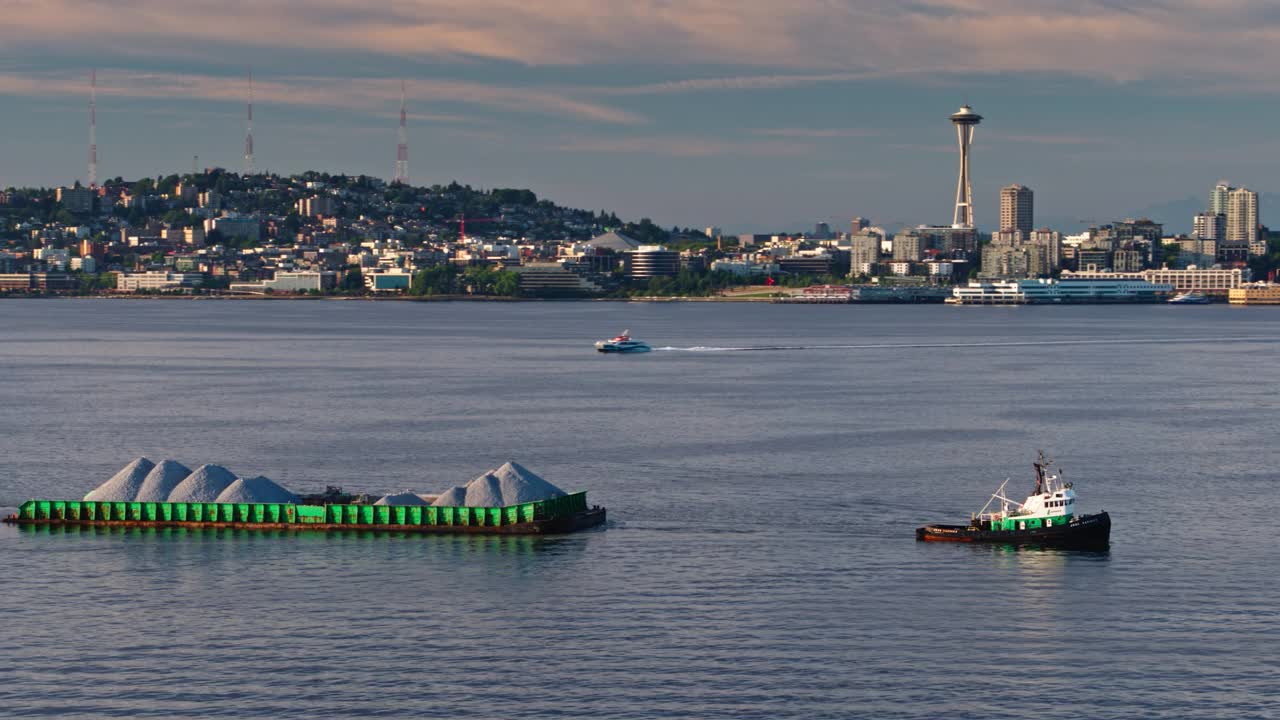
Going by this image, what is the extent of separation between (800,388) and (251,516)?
48188 millimetres

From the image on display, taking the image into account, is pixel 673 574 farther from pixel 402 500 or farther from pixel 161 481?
pixel 161 481

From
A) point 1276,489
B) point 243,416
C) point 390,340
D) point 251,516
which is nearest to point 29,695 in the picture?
point 251,516

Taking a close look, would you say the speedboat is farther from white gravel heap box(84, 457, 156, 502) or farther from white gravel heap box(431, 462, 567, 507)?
white gravel heap box(431, 462, 567, 507)

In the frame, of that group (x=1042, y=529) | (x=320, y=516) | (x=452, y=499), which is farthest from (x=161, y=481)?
(x=1042, y=529)

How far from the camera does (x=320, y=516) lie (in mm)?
47844

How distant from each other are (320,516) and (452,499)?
136 inches

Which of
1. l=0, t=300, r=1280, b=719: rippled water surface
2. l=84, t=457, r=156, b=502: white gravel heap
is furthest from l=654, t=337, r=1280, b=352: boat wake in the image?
l=84, t=457, r=156, b=502: white gravel heap

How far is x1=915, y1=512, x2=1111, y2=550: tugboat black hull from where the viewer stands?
45031mm

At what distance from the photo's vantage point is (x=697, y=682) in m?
32.6

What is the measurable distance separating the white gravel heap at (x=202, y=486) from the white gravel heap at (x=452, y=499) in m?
→ 6.00

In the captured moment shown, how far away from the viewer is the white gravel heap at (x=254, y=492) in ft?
160

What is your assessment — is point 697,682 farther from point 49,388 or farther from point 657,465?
point 49,388

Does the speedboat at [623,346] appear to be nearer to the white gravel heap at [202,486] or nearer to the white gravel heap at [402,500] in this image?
the white gravel heap at [202,486]

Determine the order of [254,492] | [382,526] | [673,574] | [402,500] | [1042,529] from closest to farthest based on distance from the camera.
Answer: [673,574]
[1042,529]
[382,526]
[402,500]
[254,492]
